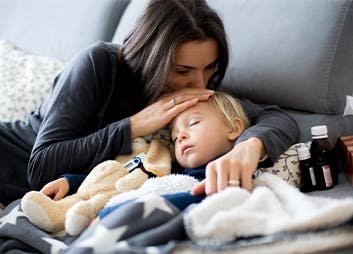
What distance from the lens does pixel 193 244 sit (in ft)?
3.10

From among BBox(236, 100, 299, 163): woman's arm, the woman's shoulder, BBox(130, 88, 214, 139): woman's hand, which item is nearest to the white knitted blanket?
BBox(236, 100, 299, 163): woman's arm

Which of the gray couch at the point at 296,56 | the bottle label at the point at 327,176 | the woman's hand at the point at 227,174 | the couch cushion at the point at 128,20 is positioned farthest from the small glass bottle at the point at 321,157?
the couch cushion at the point at 128,20

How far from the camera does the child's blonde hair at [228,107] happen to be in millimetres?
1419

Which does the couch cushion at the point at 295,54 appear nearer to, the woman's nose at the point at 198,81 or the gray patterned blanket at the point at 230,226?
the woman's nose at the point at 198,81

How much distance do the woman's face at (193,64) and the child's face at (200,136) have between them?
0.35 feet

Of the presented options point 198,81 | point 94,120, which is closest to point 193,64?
point 198,81

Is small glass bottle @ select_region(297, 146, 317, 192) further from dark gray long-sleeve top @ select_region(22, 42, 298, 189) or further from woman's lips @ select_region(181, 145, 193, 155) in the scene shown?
woman's lips @ select_region(181, 145, 193, 155)

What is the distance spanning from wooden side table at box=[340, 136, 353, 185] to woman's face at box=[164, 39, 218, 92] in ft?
1.28

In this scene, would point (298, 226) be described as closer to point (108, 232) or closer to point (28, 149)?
point (108, 232)

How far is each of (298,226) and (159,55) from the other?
67 cm

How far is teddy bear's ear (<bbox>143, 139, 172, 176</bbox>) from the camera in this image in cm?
137

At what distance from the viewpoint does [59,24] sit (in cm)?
219

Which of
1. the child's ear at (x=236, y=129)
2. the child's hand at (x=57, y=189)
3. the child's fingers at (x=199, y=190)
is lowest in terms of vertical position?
the child's hand at (x=57, y=189)

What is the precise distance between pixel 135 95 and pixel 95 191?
34cm
